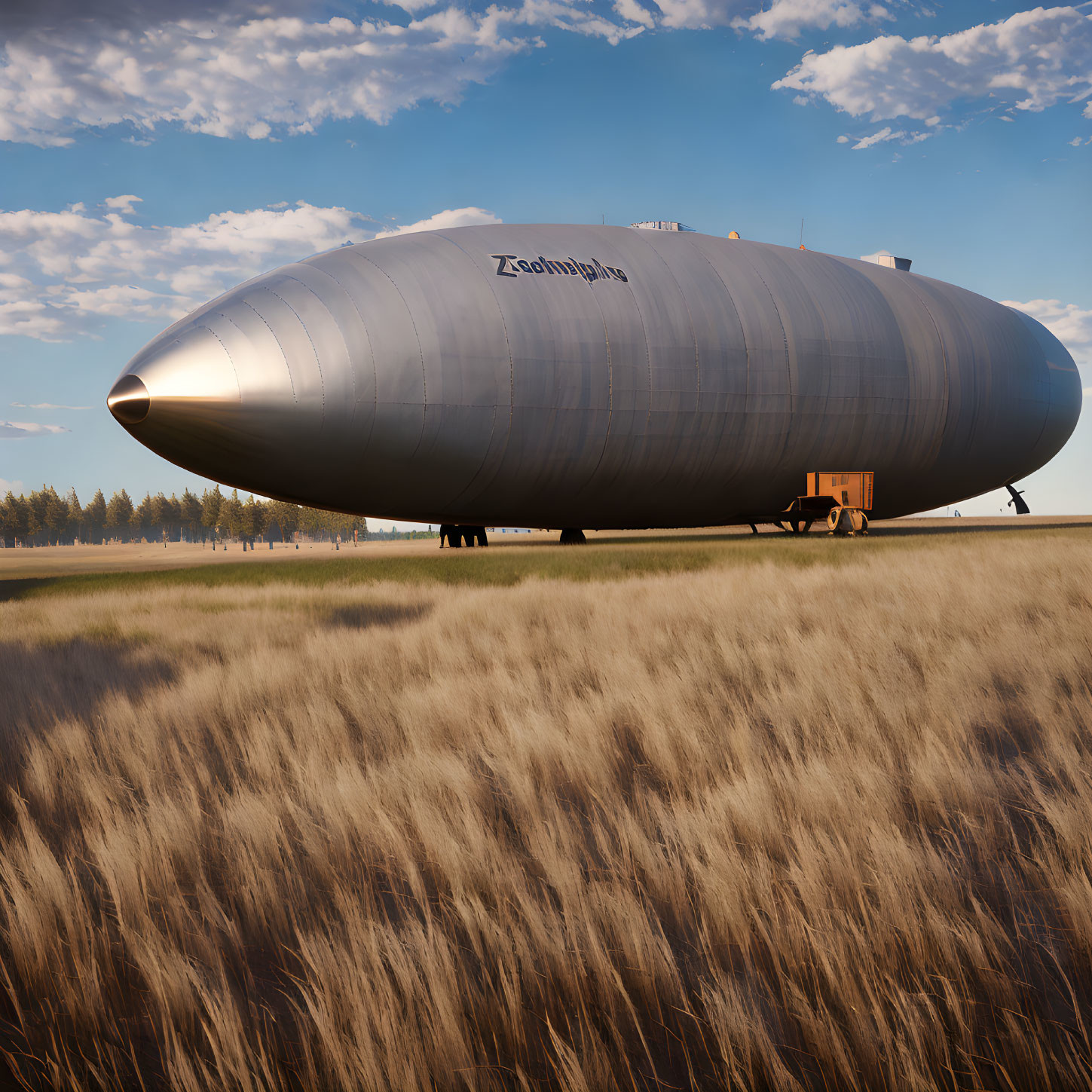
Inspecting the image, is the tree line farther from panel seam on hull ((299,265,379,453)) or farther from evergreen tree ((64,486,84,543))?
panel seam on hull ((299,265,379,453))

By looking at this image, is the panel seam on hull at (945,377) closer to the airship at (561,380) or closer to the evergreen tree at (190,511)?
the airship at (561,380)

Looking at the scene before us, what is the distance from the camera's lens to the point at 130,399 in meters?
14.0

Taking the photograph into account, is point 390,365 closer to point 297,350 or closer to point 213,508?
Result: point 297,350

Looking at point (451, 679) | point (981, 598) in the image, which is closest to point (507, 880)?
point (451, 679)

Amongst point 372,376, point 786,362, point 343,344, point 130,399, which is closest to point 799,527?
point 786,362

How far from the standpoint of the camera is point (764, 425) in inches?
734

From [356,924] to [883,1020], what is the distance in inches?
68.8

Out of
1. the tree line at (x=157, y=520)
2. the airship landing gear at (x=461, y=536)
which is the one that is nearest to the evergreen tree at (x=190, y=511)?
the tree line at (x=157, y=520)

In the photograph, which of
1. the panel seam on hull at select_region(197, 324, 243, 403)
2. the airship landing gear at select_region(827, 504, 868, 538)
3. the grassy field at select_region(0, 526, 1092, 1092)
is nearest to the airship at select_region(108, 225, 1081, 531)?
the panel seam on hull at select_region(197, 324, 243, 403)

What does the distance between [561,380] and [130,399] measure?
8.15m

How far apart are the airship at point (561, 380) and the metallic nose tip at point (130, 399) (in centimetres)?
5

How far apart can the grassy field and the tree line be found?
14111 cm

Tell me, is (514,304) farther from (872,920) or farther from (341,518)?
(341,518)

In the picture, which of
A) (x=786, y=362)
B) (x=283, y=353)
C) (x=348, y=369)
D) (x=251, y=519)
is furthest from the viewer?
(x=251, y=519)
